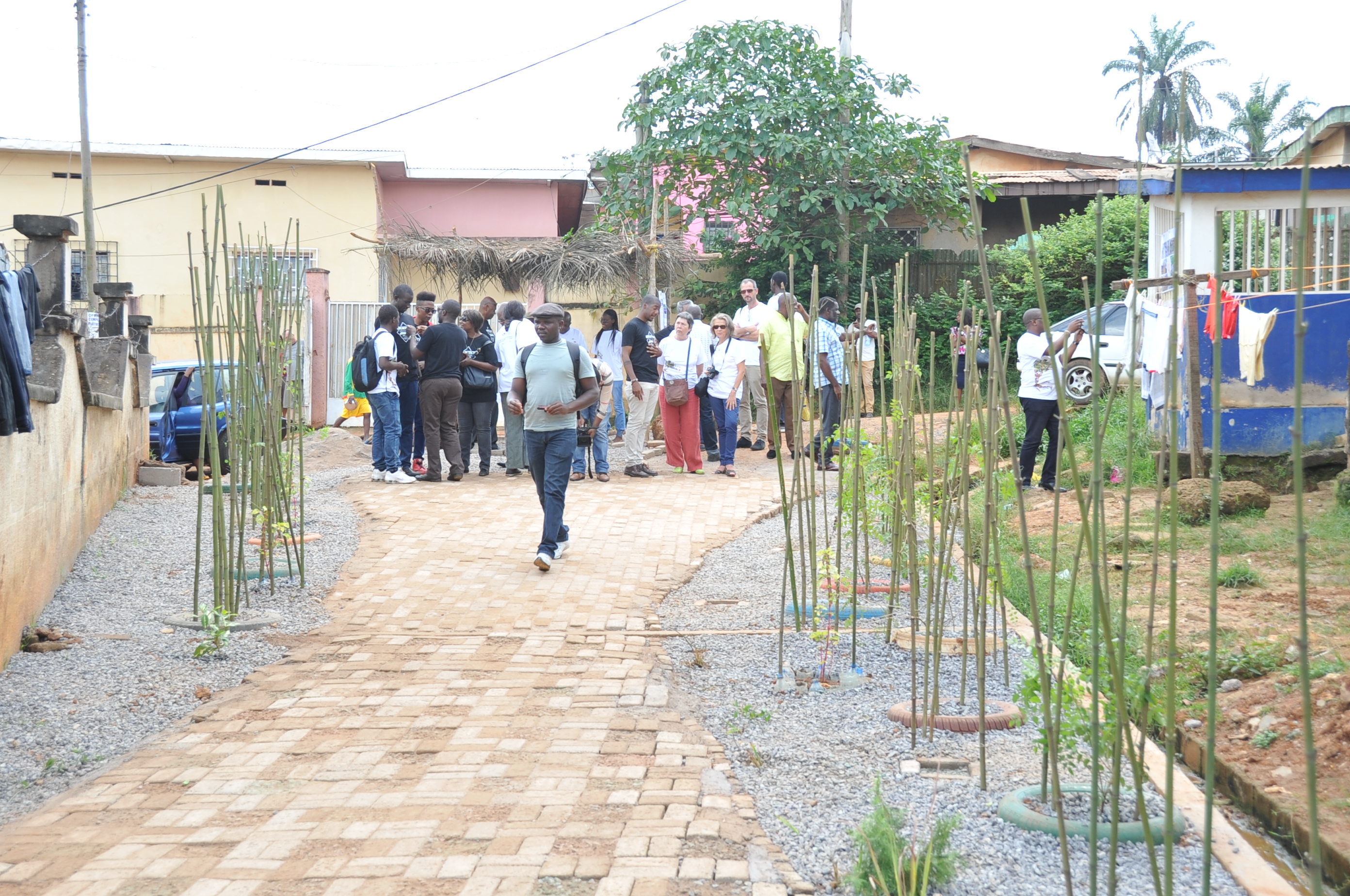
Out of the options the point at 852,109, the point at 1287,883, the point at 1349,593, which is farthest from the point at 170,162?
the point at 1287,883

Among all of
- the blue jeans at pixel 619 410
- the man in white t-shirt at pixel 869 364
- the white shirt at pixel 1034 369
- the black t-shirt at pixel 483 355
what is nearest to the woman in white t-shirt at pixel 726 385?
the man in white t-shirt at pixel 869 364

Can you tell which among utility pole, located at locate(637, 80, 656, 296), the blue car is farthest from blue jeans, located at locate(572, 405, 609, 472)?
the blue car

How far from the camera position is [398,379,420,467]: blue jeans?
1085 centimetres

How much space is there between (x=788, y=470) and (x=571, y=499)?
2629 mm

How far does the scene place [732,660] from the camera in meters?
5.28

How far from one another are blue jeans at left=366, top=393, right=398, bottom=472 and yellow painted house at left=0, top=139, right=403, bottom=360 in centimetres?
965

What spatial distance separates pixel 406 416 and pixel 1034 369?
18.6ft

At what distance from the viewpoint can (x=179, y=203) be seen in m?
19.7

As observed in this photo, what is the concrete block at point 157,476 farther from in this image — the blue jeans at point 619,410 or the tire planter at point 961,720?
A: the tire planter at point 961,720

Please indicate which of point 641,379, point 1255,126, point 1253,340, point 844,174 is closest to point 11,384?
point 641,379

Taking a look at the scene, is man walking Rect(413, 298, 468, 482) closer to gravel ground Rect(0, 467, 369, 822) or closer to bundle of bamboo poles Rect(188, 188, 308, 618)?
gravel ground Rect(0, 467, 369, 822)

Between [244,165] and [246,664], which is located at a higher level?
[244,165]

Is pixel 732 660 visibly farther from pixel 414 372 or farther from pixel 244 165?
pixel 244 165

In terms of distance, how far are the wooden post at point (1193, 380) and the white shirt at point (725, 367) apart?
390 centimetres
